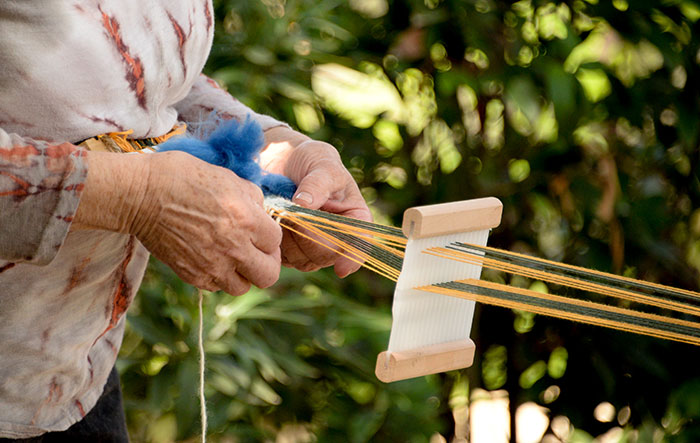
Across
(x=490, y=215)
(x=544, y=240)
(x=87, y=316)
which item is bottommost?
(x=544, y=240)

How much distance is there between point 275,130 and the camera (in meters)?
0.93

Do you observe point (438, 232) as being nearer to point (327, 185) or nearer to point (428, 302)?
point (428, 302)

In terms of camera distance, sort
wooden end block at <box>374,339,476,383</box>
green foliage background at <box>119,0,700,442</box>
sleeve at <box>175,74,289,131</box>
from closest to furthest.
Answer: wooden end block at <box>374,339,476,383</box>
sleeve at <box>175,74,289,131</box>
green foliage background at <box>119,0,700,442</box>

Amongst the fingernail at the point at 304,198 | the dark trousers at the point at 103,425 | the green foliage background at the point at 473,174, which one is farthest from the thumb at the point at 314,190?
the green foliage background at the point at 473,174

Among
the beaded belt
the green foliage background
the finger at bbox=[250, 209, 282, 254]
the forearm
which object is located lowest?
the green foliage background

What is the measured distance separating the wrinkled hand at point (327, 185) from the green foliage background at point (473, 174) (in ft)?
2.10

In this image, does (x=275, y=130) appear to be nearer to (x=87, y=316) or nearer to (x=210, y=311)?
(x=87, y=316)

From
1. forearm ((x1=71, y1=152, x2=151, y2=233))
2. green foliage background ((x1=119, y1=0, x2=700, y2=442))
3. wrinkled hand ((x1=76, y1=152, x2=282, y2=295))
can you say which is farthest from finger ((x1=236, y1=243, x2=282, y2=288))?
green foliage background ((x1=119, y1=0, x2=700, y2=442))

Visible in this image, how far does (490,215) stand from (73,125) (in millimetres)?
389

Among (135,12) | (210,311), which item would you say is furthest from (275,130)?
(210,311)

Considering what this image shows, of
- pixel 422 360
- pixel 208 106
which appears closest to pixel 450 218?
pixel 422 360

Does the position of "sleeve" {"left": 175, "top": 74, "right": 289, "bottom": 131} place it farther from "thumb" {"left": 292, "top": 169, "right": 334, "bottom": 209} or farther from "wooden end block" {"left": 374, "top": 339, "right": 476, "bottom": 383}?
"wooden end block" {"left": 374, "top": 339, "right": 476, "bottom": 383}

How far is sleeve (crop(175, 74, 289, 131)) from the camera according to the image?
904mm

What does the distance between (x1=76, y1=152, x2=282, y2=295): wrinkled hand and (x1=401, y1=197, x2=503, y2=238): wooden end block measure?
0.45 feet
